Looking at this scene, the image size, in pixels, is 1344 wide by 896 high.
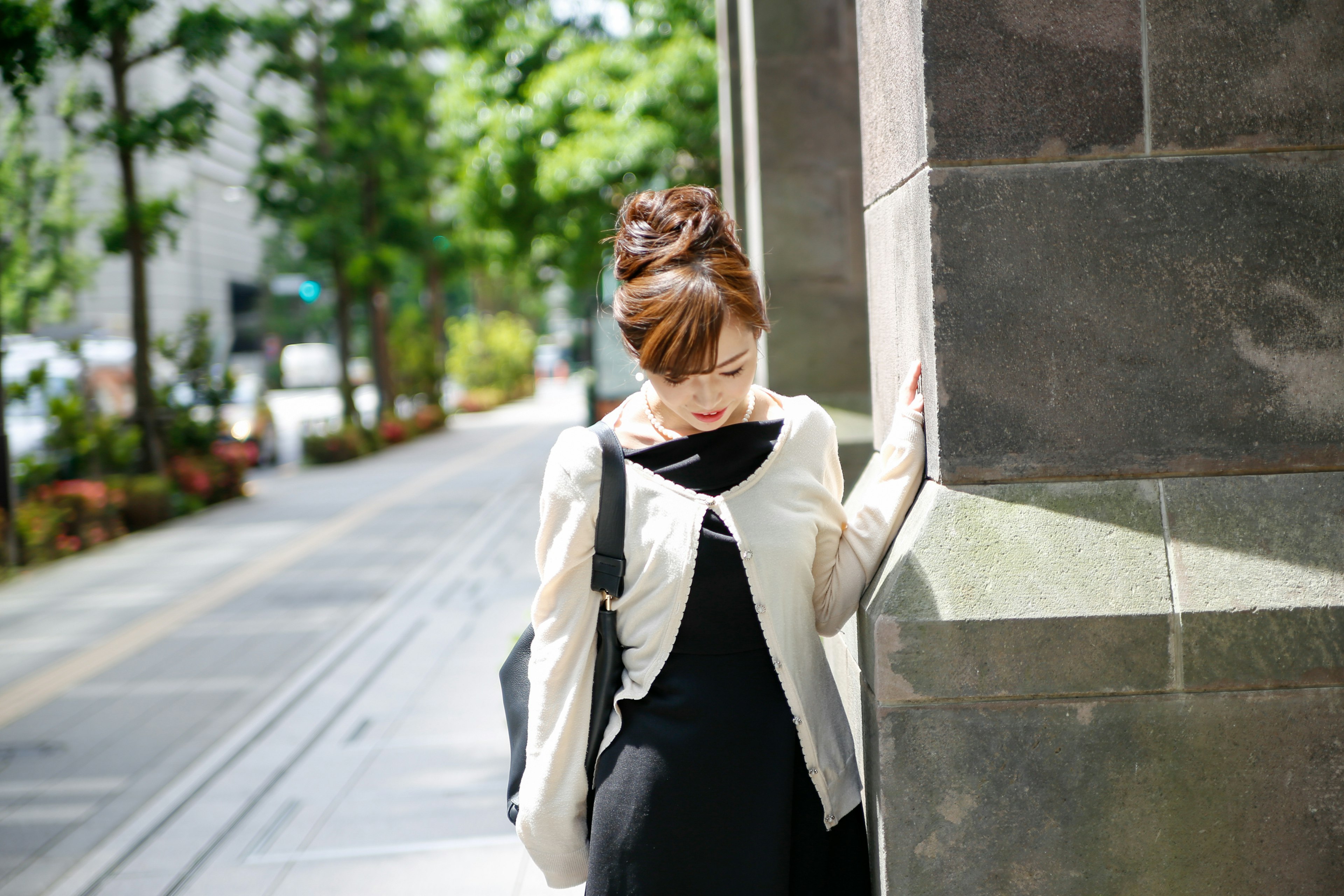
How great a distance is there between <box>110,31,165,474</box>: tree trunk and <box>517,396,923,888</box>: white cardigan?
14124 mm

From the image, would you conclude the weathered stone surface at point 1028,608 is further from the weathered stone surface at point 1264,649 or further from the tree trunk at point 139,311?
the tree trunk at point 139,311

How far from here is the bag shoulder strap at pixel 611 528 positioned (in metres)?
1.96

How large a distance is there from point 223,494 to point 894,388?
584 inches

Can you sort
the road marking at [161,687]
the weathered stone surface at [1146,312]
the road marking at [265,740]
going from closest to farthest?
the weathered stone surface at [1146,312] → the road marking at [265,740] → the road marking at [161,687]

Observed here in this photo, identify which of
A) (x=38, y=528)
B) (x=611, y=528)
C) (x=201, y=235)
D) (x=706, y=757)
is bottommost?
(x=38, y=528)

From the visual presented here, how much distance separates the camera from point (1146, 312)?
209 cm

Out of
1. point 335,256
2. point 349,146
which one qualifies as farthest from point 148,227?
point 349,146

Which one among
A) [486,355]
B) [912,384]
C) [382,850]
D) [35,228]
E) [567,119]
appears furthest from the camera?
[486,355]

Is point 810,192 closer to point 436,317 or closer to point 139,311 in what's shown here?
point 139,311

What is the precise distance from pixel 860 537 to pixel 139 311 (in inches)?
584

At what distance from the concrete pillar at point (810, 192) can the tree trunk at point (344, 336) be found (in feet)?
64.0

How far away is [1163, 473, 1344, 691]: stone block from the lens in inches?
77.5

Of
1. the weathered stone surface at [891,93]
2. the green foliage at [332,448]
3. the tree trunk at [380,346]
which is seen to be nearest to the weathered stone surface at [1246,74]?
the weathered stone surface at [891,93]

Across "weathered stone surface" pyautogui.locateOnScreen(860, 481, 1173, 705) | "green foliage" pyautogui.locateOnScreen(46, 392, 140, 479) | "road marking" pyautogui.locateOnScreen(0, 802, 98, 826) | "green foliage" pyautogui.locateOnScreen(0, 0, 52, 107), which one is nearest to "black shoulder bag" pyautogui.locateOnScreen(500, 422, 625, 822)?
"weathered stone surface" pyautogui.locateOnScreen(860, 481, 1173, 705)
